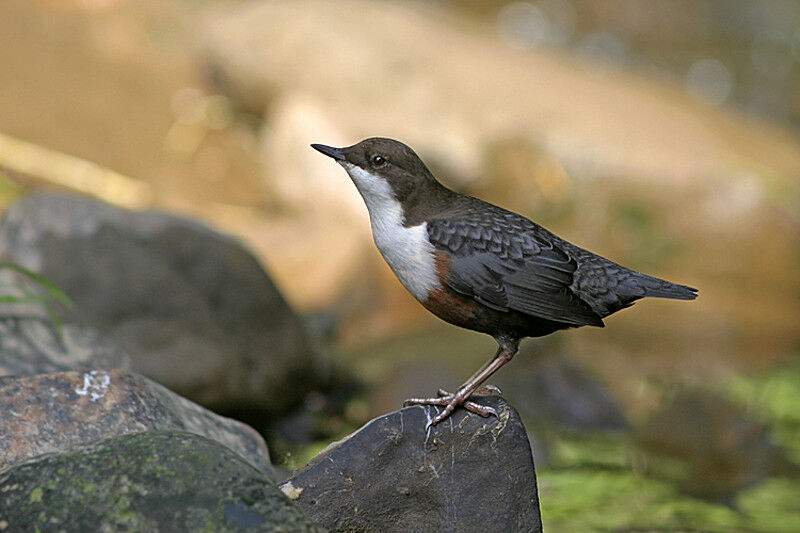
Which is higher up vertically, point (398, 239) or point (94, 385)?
point (398, 239)

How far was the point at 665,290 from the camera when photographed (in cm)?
327

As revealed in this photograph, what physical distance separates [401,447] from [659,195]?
221 inches

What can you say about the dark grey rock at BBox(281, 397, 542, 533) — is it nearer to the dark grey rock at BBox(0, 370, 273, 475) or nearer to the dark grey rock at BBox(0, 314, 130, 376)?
the dark grey rock at BBox(0, 370, 273, 475)

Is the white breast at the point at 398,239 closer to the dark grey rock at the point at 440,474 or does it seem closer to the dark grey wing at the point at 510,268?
the dark grey wing at the point at 510,268

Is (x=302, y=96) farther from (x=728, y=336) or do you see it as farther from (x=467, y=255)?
(x=467, y=255)

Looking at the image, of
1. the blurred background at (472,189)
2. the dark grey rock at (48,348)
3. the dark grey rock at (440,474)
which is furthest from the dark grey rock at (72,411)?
the blurred background at (472,189)

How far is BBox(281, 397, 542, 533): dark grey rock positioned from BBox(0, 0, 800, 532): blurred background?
164 centimetres

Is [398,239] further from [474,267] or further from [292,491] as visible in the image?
[292,491]

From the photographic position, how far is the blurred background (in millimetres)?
5797

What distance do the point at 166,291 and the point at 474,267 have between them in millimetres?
2526

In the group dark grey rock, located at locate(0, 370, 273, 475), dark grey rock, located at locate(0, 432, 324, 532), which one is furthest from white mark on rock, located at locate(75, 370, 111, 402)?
dark grey rock, located at locate(0, 432, 324, 532)

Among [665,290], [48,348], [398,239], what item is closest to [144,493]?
[398,239]

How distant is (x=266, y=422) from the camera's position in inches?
221

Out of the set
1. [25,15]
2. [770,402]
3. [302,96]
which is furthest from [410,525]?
[25,15]
